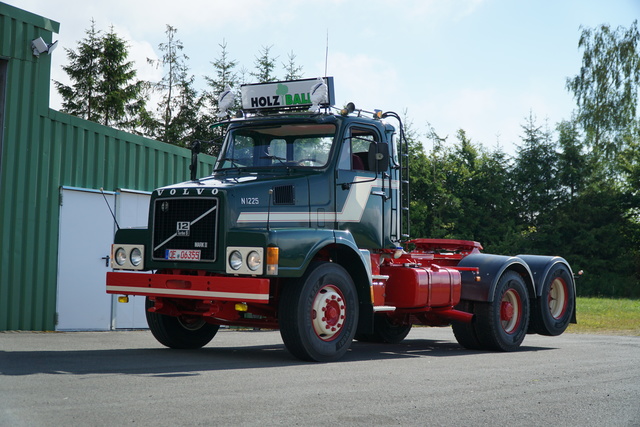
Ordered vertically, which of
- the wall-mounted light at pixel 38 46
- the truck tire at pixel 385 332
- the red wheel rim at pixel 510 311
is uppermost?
the wall-mounted light at pixel 38 46

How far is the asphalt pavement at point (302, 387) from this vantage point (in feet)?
17.9

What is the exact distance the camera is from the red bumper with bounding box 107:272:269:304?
27.7 feet

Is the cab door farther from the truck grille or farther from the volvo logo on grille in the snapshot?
the volvo logo on grille

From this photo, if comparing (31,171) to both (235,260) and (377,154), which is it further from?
(377,154)

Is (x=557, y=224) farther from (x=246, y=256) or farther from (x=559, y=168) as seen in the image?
(x=246, y=256)

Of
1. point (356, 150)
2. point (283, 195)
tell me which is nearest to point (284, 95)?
point (356, 150)

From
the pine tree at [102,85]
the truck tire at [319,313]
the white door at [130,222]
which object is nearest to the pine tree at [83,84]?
the pine tree at [102,85]

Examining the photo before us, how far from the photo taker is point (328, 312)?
30.3 feet

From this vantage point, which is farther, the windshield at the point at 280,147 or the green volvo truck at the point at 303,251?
the windshield at the point at 280,147

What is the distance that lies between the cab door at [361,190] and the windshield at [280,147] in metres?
0.30

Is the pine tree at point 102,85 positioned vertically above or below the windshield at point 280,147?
above

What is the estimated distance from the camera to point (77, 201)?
1423 centimetres

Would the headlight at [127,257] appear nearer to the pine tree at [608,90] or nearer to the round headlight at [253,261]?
the round headlight at [253,261]

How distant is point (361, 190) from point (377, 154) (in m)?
0.58
